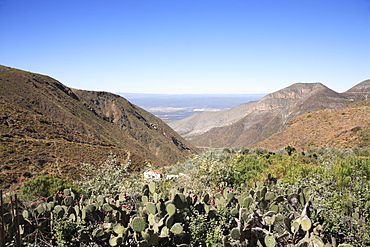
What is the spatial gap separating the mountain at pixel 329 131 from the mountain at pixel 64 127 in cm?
1681

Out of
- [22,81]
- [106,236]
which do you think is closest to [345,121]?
[106,236]

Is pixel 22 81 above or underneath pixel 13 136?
above

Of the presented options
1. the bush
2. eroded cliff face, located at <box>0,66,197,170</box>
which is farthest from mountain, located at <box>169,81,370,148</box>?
the bush

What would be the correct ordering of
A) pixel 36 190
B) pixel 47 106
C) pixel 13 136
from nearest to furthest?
pixel 36 190
pixel 13 136
pixel 47 106

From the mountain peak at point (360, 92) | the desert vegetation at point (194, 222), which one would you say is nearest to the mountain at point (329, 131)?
the desert vegetation at point (194, 222)

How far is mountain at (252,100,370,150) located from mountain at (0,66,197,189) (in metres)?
16.8

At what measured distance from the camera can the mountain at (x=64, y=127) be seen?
2098 centimetres

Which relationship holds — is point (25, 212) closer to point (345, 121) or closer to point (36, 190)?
point (36, 190)

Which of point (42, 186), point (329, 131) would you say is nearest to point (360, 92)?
point (329, 131)

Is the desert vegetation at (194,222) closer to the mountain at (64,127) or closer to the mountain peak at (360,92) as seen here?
the mountain at (64,127)

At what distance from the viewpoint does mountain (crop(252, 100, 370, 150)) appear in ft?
71.4

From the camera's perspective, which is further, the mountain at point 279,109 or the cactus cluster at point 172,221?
the mountain at point 279,109

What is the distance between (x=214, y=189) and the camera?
7453 mm

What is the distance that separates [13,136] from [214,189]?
21.7 meters
